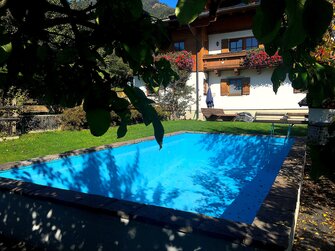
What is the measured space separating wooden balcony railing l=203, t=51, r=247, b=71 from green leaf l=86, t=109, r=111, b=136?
2122 centimetres

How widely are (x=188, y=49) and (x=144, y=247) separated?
72.1ft

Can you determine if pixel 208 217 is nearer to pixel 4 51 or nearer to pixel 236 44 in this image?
pixel 4 51

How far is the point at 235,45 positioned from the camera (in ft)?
75.0

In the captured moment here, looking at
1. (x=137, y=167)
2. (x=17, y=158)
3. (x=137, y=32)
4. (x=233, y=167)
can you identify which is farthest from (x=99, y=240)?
(x=233, y=167)

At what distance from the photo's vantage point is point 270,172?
1078 centimetres

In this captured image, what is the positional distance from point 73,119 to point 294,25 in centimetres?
1393

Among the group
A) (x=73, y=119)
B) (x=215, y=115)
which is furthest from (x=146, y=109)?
(x=215, y=115)

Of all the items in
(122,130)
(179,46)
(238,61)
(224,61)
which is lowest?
(122,130)

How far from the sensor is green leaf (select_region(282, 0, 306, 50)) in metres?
0.54

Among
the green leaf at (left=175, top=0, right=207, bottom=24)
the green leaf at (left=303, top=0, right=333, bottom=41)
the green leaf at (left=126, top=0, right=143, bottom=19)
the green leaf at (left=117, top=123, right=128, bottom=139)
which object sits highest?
the green leaf at (left=126, top=0, right=143, bottom=19)

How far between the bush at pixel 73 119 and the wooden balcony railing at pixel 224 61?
39.3ft

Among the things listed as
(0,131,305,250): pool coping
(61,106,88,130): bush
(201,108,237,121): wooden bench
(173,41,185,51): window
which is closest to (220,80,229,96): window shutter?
(201,108,237,121): wooden bench

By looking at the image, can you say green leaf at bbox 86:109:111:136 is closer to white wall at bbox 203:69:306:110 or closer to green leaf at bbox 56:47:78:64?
green leaf at bbox 56:47:78:64

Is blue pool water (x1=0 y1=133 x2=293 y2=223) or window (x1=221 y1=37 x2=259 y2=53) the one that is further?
window (x1=221 y1=37 x2=259 y2=53)
